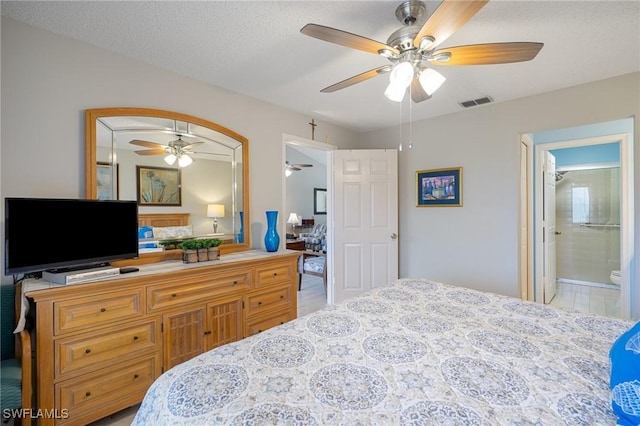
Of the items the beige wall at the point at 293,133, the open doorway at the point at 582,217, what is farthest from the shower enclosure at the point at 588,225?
the beige wall at the point at 293,133

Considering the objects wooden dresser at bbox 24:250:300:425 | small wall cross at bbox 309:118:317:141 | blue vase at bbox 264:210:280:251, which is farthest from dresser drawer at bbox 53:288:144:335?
small wall cross at bbox 309:118:317:141

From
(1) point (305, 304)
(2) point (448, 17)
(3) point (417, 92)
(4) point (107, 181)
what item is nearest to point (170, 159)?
(4) point (107, 181)

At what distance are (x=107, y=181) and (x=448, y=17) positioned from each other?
2.30 metres

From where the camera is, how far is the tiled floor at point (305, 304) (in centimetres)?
178

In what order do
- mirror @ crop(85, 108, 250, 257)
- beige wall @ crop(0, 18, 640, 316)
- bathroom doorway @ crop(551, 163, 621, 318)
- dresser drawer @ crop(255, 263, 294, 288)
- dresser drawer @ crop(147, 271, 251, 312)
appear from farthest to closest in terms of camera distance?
bathroom doorway @ crop(551, 163, 621, 318), dresser drawer @ crop(255, 263, 294, 288), mirror @ crop(85, 108, 250, 257), dresser drawer @ crop(147, 271, 251, 312), beige wall @ crop(0, 18, 640, 316)

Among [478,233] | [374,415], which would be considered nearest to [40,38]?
[374,415]

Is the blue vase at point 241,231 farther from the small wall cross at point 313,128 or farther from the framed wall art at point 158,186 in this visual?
the small wall cross at point 313,128

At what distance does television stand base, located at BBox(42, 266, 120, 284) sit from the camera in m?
1.57

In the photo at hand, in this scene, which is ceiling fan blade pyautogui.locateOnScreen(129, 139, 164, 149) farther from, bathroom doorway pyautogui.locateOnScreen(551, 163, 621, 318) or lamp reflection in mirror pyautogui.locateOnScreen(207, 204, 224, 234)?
bathroom doorway pyautogui.locateOnScreen(551, 163, 621, 318)

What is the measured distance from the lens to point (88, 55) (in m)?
1.95

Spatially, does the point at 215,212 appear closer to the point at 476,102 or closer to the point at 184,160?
the point at 184,160

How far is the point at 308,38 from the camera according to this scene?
1.88m

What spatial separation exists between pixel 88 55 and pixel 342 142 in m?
2.84

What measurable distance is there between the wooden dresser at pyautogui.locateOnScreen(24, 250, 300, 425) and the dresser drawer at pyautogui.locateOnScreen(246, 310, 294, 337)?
12 mm
